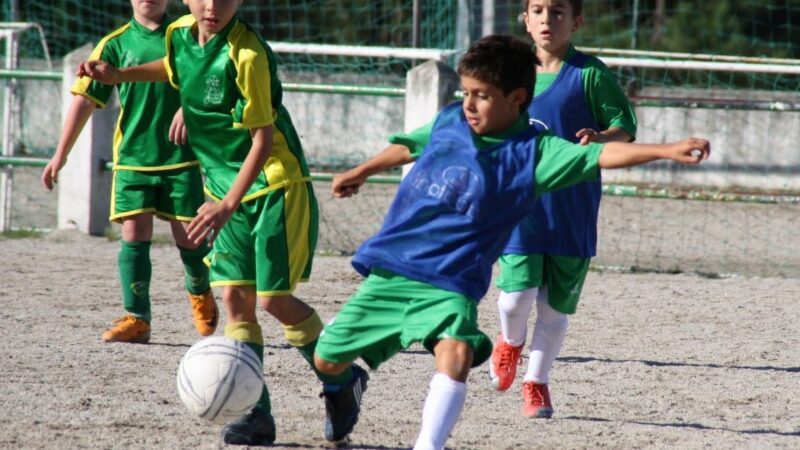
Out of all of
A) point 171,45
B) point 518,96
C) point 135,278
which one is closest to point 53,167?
point 135,278

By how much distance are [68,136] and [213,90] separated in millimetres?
1440

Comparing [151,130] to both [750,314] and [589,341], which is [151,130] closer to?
[589,341]

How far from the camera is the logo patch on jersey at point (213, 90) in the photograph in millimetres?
4547

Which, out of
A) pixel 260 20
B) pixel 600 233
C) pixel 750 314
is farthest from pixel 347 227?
pixel 260 20

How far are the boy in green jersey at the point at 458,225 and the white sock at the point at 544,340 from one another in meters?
1.16

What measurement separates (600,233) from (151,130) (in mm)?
5367

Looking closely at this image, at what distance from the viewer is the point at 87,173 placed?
9.80m

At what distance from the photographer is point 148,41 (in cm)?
611

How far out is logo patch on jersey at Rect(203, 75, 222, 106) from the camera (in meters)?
4.55

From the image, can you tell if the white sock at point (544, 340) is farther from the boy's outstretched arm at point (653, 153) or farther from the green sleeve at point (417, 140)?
the boy's outstretched arm at point (653, 153)

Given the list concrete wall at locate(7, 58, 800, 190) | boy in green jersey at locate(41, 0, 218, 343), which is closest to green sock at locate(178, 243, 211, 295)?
boy in green jersey at locate(41, 0, 218, 343)

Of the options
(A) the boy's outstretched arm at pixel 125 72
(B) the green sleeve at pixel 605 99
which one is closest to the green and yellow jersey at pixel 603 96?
(B) the green sleeve at pixel 605 99

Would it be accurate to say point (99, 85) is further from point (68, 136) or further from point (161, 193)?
point (161, 193)

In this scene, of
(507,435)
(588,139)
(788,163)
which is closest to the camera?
(588,139)
